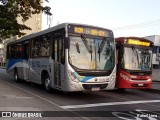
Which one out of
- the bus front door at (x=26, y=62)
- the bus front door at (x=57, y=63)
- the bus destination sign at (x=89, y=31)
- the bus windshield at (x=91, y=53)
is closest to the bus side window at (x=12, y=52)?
the bus front door at (x=26, y=62)

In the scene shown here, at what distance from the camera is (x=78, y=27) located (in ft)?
42.7

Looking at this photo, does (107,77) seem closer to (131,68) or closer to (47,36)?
(131,68)

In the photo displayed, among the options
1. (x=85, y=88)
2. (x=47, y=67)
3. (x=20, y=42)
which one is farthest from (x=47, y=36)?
(x=20, y=42)

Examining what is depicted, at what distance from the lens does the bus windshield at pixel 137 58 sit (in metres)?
15.7

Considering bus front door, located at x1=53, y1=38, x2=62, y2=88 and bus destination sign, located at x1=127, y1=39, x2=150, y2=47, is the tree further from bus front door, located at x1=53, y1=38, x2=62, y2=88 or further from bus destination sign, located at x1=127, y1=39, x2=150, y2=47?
bus front door, located at x1=53, y1=38, x2=62, y2=88

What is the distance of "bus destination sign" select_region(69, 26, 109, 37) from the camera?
1288 cm

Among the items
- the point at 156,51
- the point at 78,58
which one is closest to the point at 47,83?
the point at 78,58

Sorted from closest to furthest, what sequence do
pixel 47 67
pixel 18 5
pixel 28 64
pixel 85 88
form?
pixel 85 88 < pixel 47 67 < pixel 28 64 < pixel 18 5

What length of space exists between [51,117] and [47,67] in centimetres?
607

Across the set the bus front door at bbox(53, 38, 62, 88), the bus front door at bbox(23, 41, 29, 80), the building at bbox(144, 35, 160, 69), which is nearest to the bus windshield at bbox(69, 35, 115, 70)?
the bus front door at bbox(53, 38, 62, 88)

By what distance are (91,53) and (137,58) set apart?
392 centimetres

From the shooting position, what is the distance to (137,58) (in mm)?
15883

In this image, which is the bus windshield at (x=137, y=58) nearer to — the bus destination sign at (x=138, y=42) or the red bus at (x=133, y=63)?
the red bus at (x=133, y=63)

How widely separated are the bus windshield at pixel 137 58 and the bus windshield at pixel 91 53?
223cm
